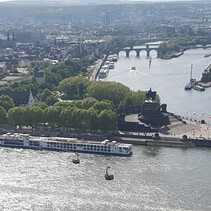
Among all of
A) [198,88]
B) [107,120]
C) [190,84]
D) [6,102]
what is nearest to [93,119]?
[107,120]

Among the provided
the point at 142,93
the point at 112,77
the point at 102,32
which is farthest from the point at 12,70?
the point at 102,32

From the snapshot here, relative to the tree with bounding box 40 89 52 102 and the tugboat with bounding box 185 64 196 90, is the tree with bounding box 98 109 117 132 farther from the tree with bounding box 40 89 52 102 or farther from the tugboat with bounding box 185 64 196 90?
the tugboat with bounding box 185 64 196 90

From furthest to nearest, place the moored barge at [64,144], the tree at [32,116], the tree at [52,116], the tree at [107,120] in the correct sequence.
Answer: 1. the tree at [32,116]
2. the tree at [52,116]
3. the tree at [107,120]
4. the moored barge at [64,144]

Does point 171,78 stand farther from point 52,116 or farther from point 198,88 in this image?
point 52,116

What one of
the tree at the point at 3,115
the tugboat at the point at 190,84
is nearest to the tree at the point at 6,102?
the tree at the point at 3,115

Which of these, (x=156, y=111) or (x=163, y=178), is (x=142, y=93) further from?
(x=163, y=178)

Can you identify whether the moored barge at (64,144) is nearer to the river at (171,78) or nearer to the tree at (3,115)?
the tree at (3,115)

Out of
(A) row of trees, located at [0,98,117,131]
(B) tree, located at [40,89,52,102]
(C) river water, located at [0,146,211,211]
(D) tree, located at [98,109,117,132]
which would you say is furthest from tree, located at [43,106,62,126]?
(B) tree, located at [40,89,52,102]

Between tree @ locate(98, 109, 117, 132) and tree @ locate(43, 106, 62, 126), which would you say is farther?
tree @ locate(43, 106, 62, 126)
